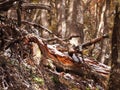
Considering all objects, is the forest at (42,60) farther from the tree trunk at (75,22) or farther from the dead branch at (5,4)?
the tree trunk at (75,22)

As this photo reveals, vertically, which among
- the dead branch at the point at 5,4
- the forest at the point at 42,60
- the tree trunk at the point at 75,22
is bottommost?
the tree trunk at the point at 75,22

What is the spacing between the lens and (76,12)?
48.9 feet

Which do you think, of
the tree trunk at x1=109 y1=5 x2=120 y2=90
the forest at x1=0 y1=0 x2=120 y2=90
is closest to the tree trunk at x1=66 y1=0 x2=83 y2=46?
the forest at x1=0 y1=0 x2=120 y2=90

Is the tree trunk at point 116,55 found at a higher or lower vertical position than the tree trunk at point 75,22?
higher

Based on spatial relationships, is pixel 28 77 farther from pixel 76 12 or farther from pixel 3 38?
pixel 76 12

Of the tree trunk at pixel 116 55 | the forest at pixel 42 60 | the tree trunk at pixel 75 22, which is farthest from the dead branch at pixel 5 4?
the tree trunk at pixel 75 22

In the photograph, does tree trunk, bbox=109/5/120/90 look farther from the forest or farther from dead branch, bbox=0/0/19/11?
dead branch, bbox=0/0/19/11

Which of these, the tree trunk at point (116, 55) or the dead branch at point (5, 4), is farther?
the dead branch at point (5, 4)

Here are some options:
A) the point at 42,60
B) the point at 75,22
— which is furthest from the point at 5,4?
the point at 75,22

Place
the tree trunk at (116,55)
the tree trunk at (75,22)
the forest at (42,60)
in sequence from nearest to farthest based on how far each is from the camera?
the tree trunk at (116,55)
the forest at (42,60)
the tree trunk at (75,22)

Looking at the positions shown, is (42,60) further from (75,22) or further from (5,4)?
(75,22)

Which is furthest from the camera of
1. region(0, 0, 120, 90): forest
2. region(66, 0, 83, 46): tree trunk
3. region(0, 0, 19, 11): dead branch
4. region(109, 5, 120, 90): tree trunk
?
region(66, 0, 83, 46): tree trunk

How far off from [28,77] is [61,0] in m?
13.6

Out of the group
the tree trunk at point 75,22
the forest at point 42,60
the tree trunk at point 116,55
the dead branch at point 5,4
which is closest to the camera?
the tree trunk at point 116,55
